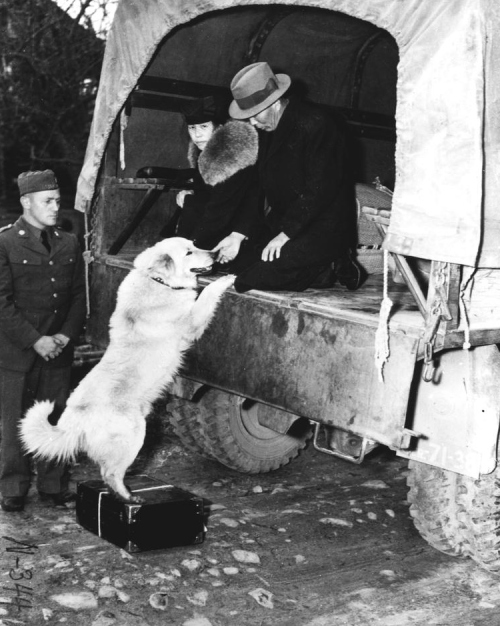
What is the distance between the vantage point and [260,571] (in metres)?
4.48

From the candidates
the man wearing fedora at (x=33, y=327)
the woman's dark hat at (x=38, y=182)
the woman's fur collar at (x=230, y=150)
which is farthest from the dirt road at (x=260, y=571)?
the woman's fur collar at (x=230, y=150)

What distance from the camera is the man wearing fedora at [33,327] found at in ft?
16.7

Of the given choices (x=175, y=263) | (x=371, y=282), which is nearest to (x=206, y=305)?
(x=175, y=263)

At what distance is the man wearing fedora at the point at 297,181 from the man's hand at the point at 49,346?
3.84ft

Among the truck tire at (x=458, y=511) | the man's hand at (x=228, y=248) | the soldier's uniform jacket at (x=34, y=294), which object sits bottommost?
the truck tire at (x=458, y=511)

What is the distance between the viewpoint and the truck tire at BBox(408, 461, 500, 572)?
4.42 metres

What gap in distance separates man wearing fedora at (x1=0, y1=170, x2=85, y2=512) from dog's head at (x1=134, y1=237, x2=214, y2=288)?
2.25 feet

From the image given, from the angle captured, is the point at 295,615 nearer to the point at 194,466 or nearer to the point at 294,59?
the point at 194,466

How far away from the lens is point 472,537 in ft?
14.7

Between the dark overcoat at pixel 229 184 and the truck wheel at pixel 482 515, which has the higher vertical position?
the dark overcoat at pixel 229 184

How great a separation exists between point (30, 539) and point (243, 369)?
147 cm

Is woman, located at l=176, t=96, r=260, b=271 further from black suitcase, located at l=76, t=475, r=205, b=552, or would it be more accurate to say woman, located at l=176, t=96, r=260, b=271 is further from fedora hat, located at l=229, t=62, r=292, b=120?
black suitcase, located at l=76, t=475, r=205, b=552

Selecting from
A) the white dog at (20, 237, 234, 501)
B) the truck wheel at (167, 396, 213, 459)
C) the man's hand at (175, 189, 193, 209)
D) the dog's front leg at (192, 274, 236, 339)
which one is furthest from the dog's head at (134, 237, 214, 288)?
the truck wheel at (167, 396, 213, 459)

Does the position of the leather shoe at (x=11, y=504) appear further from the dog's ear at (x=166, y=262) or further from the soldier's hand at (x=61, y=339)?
the dog's ear at (x=166, y=262)
